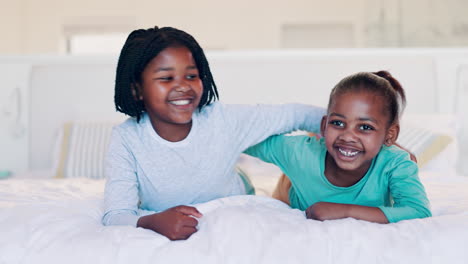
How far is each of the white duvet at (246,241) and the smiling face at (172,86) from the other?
297 mm

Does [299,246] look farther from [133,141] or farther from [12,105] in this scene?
[12,105]

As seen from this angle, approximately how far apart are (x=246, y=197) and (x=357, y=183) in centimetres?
28

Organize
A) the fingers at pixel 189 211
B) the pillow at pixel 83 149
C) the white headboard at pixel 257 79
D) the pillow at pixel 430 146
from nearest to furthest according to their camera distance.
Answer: the fingers at pixel 189 211
the pillow at pixel 430 146
the pillow at pixel 83 149
the white headboard at pixel 257 79

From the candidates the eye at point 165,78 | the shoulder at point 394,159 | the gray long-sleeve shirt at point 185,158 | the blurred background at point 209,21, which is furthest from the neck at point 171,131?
the blurred background at point 209,21

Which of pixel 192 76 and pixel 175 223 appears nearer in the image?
pixel 175 223

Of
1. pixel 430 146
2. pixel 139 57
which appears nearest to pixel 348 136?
pixel 139 57

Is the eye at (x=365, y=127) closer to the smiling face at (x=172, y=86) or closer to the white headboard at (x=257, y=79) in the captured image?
the smiling face at (x=172, y=86)

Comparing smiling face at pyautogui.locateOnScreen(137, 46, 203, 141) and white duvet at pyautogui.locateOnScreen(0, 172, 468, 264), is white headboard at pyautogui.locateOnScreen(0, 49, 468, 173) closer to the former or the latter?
smiling face at pyautogui.locateOnScreen(137, 46, 203, 141)

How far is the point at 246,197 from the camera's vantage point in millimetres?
1132

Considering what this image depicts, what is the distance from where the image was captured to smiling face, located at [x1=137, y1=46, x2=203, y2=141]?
113 centimetres

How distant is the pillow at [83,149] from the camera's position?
6.89 ft

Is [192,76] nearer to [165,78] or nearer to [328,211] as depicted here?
[165,78]

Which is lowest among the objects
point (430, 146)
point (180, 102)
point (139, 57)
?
point (430, 146)

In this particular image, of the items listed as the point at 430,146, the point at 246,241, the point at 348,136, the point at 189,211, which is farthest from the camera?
the point at 430,146
